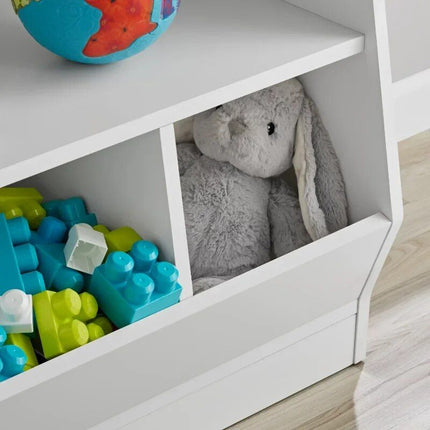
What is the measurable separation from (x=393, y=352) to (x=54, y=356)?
1.90 feet

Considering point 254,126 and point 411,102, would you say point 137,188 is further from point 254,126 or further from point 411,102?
point 411,102

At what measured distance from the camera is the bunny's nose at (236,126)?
4.30 feet

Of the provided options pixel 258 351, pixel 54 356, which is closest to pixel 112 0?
pixel 54 356

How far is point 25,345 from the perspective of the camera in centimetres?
114

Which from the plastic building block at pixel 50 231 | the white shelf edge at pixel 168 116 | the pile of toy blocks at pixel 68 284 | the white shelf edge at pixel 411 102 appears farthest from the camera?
the white shelf edge at pixel 411 102

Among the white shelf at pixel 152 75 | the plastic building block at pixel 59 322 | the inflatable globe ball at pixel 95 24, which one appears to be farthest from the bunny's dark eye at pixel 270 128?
the plastic building block at pixel 59 322

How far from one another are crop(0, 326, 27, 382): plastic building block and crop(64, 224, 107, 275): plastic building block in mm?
129

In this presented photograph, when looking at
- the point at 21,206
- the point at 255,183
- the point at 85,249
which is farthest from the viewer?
the point at 255,183

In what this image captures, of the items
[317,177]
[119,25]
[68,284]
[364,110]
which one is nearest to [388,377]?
[317,177]

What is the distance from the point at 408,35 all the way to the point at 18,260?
673mm

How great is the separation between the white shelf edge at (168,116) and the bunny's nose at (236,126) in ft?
0.55

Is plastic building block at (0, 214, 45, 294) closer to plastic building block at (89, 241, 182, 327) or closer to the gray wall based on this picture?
plastic building block at (89, 241, 182, 327)

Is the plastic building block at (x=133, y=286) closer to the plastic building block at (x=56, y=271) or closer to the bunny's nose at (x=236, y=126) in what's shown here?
the plastic building block at (x=56, y=271)

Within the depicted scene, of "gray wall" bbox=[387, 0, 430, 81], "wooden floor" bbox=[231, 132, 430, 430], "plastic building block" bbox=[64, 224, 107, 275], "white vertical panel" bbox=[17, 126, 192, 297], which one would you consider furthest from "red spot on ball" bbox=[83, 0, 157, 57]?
"wooden floor" bbox=[231, 132, 430, 430]
